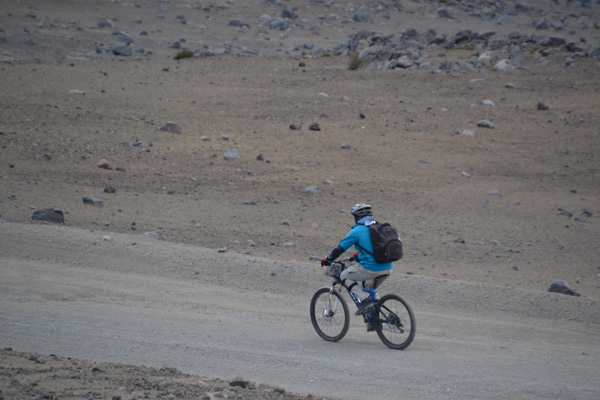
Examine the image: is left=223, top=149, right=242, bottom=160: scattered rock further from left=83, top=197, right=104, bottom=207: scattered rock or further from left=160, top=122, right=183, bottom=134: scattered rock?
left=83, top=197, right=104, bottom=207: scattered rock

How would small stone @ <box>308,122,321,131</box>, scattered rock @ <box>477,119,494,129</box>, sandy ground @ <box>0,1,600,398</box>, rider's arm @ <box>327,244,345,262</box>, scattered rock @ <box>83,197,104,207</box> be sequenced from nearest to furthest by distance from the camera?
rider's arm @ <box>327,244,345,262</box> → sandy ground @ <box>0,1,600,398</box> → scattered rock @ <box>83,197,104,207</box> → small stone @ <box>308,122,321,131</box> → scattered rock @ <box>477,119,494,129</box>

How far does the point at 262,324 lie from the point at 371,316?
1615 mm

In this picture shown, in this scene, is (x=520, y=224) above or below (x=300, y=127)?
below

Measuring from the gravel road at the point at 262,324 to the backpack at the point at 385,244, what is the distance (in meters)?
1.12

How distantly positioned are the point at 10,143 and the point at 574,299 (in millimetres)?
14637

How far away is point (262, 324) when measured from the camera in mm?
8672

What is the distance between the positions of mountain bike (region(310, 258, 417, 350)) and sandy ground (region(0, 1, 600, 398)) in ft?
11.8

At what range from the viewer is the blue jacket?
7453 mm

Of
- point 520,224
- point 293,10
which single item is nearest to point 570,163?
point 520,224

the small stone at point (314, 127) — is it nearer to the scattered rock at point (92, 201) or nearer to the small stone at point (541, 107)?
the small stone at point (541, 107)

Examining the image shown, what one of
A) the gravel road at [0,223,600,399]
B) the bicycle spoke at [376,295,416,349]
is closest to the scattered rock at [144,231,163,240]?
the gravel road at [0,223,600,399]

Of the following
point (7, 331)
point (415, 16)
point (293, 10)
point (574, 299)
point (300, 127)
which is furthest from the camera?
point (415, 16)

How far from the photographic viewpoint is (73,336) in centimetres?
730

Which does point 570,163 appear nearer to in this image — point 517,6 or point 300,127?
point 300,127
